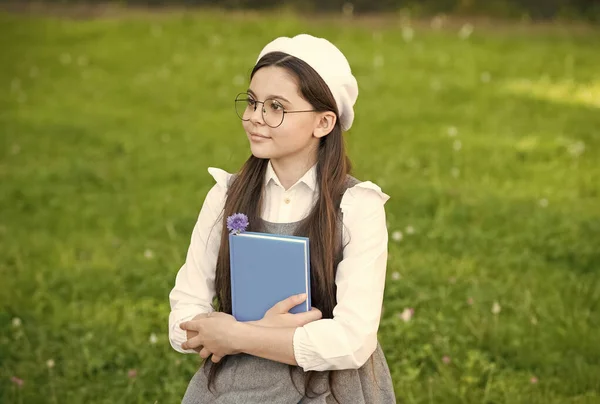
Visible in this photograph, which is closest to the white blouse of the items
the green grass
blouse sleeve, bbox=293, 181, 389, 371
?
blouse sleeve, bbox=293, 181, 389, 371

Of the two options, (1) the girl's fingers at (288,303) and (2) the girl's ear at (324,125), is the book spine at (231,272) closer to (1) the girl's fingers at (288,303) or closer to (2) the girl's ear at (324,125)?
(1) the girl's fingers at (288,303)

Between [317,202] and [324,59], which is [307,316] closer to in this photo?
[317,202]

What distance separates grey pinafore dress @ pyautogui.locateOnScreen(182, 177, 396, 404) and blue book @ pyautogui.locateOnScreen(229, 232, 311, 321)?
0.44 ft

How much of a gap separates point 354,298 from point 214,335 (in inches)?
14.1

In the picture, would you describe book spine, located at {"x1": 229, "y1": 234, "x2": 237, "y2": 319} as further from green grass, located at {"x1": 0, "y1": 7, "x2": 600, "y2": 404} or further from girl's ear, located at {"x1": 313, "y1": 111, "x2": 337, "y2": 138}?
green grass, located at {"x1": 0, "y1": 7, "x2": 600, "y2": 404}

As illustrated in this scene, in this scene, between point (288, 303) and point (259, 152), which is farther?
point (259, 152)

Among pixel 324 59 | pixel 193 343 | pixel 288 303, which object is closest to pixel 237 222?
pixel 288 303

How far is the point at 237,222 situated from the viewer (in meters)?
2.36

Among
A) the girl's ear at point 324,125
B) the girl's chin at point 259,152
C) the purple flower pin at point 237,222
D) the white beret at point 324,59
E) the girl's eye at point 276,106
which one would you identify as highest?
the white beret at point 324,59

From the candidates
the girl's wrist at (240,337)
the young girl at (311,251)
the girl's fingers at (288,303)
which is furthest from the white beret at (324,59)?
the girl's wrist at (240,337)

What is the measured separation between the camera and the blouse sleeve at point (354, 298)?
91.2 inches

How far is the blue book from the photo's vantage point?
2.28 m

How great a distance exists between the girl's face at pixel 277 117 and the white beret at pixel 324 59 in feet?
0.19

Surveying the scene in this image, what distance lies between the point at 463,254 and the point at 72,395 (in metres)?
2.04
